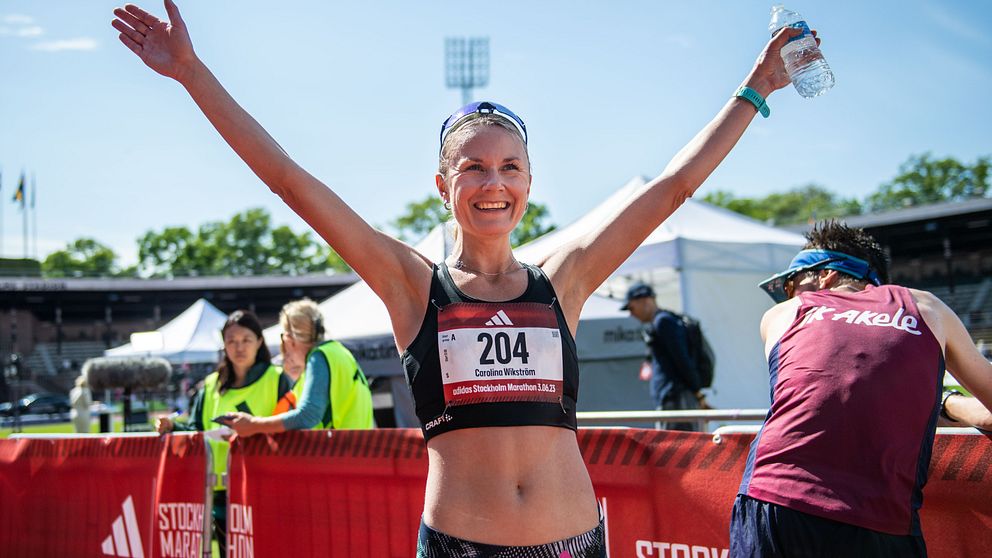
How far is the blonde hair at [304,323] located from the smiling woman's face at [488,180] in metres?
3.23

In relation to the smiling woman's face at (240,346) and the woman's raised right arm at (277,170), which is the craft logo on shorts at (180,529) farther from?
the woman's raised right arm at (277,170)

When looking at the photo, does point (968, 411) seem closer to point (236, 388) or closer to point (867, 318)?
point (867, 318)

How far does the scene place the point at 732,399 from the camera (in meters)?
10.5

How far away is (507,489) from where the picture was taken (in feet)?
6.35

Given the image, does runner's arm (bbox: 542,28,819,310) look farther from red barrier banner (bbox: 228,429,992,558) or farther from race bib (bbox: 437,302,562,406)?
red barrier banner (bbox: 228,429,992,558)

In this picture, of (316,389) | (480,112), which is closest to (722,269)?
(316,389)

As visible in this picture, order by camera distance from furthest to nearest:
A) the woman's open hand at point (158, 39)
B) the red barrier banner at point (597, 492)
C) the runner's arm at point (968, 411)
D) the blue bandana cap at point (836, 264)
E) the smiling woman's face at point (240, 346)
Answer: the smiling woman's face at point (240, 346) < the blue bandana cap at point (836, 264) < the red barrier banner at point (597, 492) < the runner's arm at point (968, 411) < the woman's open hand at point (158, 39)

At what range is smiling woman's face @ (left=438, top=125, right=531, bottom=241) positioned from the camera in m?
2.08

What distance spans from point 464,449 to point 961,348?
1567mm

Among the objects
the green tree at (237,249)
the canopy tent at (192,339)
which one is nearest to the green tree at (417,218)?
the green tree at (237,249)

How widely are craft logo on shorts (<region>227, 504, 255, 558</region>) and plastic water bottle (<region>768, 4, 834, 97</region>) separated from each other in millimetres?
3952

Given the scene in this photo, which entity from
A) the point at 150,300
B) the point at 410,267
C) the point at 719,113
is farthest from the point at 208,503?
the point at 150,300

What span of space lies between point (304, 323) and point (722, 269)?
6834mm

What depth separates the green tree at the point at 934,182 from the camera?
89.8 m
